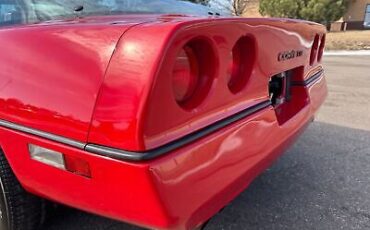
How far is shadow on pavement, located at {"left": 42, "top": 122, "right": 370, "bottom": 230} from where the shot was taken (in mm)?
2375

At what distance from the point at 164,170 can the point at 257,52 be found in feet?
2.51

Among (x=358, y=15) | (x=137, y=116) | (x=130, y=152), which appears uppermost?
(x=137, y=116)

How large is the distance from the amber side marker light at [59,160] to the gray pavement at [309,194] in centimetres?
81

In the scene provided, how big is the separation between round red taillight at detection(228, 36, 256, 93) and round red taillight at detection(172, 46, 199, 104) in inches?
10.2

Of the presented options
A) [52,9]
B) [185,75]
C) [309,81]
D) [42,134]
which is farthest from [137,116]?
[309,81]

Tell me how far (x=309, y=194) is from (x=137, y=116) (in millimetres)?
1877

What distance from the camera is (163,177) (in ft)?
4.27

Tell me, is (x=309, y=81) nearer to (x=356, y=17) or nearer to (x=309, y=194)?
(x=309, y=194)

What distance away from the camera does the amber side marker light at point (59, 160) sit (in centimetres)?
144

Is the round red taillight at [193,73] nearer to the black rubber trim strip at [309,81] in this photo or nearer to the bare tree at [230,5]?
the black rubber trim strip at [309,81]

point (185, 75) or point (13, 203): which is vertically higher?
point (185, 75)

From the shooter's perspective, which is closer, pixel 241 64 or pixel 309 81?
pixel 241 64

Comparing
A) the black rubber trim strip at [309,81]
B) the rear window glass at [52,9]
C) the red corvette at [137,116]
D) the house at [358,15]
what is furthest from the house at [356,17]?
the red corvette at [137,116]

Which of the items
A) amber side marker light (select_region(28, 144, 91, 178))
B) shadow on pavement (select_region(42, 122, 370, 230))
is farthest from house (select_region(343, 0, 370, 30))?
amber side marker light (select_region(28, 144, 91, 178))
